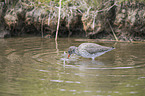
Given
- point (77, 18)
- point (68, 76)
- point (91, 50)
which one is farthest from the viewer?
point (77, 18)

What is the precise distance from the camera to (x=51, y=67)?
21.0 feet

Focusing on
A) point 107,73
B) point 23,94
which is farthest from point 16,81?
point 107,73

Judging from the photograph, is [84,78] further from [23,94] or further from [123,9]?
[123,9]

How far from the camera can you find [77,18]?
13586 mm

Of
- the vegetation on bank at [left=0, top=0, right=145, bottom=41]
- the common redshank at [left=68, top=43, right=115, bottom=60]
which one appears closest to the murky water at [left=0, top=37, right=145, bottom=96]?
the common redshank at [left=68, top=43, right=115, bottom=60]

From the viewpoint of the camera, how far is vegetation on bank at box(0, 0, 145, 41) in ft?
40.1

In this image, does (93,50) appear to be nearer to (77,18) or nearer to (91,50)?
(91,50)

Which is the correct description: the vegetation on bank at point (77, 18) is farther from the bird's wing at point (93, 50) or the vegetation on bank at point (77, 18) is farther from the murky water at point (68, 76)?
the bird's wing at point (93, 50)

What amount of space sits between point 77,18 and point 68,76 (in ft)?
27.6

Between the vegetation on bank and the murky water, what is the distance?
15.2ft

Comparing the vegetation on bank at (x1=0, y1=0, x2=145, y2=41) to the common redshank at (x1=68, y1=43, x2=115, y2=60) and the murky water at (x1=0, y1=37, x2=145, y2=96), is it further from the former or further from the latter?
the common redshank at (x1=68, y1=43, x2=115, y2=60)

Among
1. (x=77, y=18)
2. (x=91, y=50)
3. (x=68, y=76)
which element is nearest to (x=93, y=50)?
(x=91, y=50)

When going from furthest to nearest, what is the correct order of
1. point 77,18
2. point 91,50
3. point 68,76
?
point 77,18 < point 91,50 < point 68,76

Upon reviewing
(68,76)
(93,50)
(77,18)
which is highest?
(77,18)
